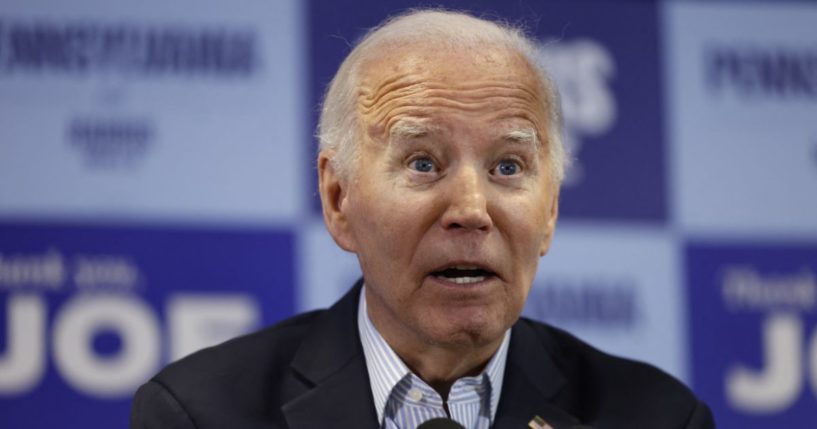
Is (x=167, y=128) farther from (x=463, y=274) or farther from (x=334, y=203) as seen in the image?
(x=463, y=274)

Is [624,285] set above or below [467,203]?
below

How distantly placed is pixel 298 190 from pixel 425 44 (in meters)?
1.49

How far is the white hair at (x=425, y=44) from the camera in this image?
224cm

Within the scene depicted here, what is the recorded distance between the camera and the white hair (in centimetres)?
224

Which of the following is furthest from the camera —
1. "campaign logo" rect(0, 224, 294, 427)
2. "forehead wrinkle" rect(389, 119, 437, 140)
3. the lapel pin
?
"campaign logo" rect(0, 224, 294, 427)

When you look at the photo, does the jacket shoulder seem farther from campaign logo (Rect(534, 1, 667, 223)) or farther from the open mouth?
campaign logo (Rect(534, 1, 667, 223))

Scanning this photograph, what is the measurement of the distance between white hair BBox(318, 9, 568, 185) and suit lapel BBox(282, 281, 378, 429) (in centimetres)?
30

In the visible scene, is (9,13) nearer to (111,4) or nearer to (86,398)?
(111,4)

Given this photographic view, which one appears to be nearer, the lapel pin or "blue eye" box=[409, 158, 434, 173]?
the lapel pin

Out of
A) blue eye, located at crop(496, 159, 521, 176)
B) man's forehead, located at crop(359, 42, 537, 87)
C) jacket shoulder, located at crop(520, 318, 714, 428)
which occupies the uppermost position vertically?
man's forehead, located at crop(359, 42, 537, 87)

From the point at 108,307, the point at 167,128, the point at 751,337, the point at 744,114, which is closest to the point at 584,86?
the point at 744,114

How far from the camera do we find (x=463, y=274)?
2129 mm

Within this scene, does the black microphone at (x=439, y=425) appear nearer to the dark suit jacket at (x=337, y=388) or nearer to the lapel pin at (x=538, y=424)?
the lapel pin at (x=538, y=424)

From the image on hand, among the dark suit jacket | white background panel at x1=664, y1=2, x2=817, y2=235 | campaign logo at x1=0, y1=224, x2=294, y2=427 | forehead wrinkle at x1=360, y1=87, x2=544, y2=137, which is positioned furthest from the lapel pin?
white background panel at x1=664, y1=2, x2=817, y2=235
